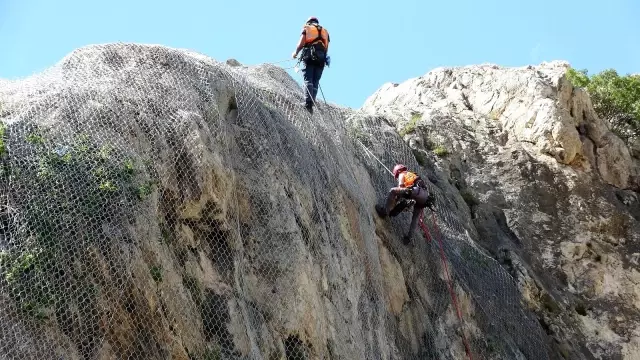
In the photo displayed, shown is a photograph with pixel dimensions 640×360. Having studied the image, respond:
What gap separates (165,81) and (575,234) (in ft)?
36.6

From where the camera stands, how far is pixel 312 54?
14922 mm

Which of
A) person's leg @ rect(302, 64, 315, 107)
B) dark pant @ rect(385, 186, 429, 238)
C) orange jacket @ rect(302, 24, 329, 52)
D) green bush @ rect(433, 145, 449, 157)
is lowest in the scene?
dark pant @ rect(385, 186, 429, 238)

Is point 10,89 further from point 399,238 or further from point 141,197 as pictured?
point 399,238

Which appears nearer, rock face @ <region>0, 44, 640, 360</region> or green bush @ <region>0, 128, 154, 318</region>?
green bush @ <region>0, 128, 154, 318</region>

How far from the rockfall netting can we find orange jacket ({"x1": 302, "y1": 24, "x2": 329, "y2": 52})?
3.57 ft

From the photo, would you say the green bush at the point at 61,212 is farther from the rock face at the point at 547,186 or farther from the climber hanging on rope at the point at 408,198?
the rock face at the point at 547,186

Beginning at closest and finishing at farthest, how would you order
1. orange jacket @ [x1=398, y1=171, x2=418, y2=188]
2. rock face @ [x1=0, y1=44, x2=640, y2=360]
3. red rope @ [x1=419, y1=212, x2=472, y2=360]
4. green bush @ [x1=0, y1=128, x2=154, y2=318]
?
green bush @ [x1=0, y1=128, x2=154, y2=318] < rock face @ [x1=0, y1=44, x2=640, y2=360] < red rope @ [x1=419, y1=212, x2=472, y2=360] < orange jacket @ [x1=398, y1=171, x2=418, y2=188]

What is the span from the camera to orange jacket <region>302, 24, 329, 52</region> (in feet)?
49.1

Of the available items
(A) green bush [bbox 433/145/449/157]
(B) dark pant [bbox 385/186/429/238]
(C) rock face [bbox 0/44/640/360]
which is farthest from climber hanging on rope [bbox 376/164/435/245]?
(A) green bush [bbox 433/145/449/157]

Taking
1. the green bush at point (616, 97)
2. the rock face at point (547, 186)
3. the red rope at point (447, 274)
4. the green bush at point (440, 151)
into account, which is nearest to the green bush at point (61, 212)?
the red rope at point (447, 274)

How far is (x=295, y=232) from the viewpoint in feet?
37.1

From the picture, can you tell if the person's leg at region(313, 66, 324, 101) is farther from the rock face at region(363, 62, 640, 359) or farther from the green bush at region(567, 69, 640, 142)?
the green bush at region(567, 69, 640, 142)

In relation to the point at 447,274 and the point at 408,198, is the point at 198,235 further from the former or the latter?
the point at 447,274

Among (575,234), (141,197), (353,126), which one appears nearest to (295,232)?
(141,197)
